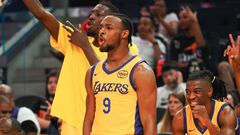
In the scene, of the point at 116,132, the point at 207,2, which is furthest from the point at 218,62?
the point at 116,132

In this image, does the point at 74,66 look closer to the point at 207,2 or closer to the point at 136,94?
the point at 136,94

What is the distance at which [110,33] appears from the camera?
20.2ft

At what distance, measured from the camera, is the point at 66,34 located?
23.1 ft

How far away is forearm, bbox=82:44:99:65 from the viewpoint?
269 inches

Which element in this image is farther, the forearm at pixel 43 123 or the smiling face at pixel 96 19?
the forearm at pixel 43 123

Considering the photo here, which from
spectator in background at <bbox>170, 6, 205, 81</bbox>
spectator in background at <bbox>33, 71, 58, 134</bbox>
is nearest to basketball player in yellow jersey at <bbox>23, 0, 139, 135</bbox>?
spectator in background at <bbox>33, 71, 58, 134</bbox>

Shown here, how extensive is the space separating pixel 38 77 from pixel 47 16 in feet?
20.1

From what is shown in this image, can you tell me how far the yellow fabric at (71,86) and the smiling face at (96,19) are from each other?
0.28m

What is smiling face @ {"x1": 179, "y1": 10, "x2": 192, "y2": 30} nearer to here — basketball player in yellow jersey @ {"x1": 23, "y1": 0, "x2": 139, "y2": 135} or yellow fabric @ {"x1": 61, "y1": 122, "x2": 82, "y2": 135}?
basketball player in yellow jersey @ {"x1": 23, "y1": 0, "x2": 139, "y2": 135}

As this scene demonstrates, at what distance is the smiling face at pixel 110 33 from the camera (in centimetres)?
614

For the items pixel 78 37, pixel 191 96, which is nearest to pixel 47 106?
pixel 78 37

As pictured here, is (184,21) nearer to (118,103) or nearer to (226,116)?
(226,116)

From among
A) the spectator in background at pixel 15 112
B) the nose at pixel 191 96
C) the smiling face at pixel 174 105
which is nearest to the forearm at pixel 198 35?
the smiling face at pixel 174 105

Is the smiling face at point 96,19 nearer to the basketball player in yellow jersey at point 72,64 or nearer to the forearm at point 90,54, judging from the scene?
the basketball player in yellow jersey at point 72,64
